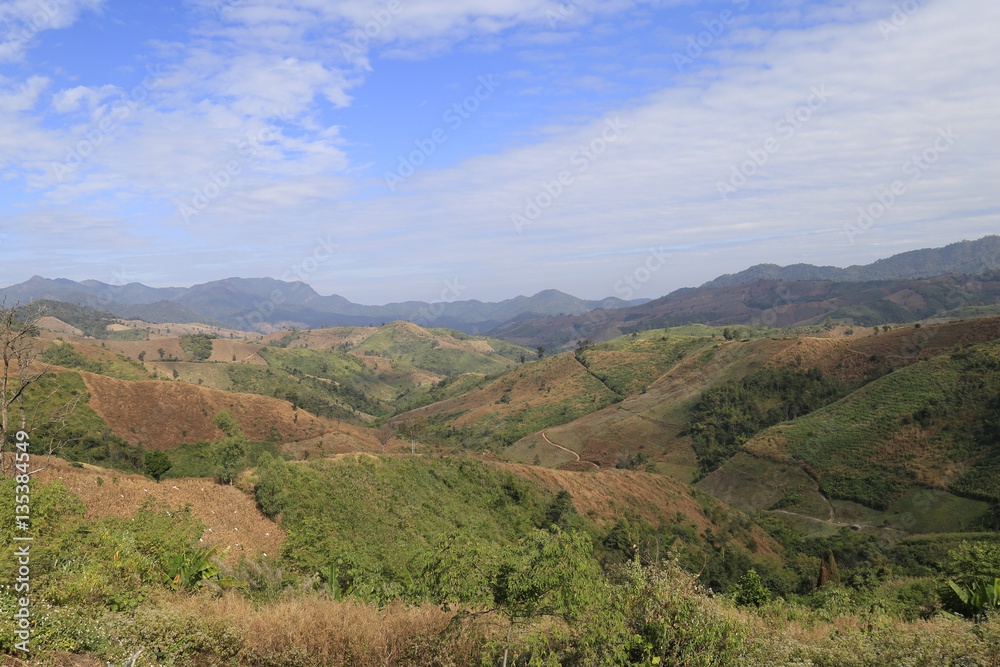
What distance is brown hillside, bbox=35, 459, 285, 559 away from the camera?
59.9 feet

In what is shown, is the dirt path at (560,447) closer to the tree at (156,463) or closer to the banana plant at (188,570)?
the tree at (156,463)

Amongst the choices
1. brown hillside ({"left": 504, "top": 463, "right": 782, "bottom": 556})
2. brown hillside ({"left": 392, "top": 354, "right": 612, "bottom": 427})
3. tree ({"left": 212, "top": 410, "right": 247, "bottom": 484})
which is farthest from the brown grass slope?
tree ({"left": 212, "top": 410, "right": 247, "bottom": 484})

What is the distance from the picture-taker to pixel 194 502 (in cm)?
2148

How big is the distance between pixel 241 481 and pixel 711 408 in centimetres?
8308

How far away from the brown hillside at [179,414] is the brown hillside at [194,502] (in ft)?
143

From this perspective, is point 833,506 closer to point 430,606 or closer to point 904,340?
point 904,340

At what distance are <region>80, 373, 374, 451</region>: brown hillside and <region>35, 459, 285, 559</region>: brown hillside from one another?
43733 mm

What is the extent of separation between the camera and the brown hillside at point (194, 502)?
18.3 meters

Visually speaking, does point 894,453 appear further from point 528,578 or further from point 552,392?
point 552,392

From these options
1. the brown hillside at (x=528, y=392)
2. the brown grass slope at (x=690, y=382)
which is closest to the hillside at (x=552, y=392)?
the brown hillside at (x=528, y=392)

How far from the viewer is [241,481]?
26156 millimetres

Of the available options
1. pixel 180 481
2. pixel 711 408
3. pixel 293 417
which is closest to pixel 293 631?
pixel 180 481

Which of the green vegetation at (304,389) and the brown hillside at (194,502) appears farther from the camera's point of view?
the green vegetation at (304,389)

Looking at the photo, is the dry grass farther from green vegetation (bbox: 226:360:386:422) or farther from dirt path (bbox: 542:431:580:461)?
green vegetation (bbox: 226:360:386:422)
